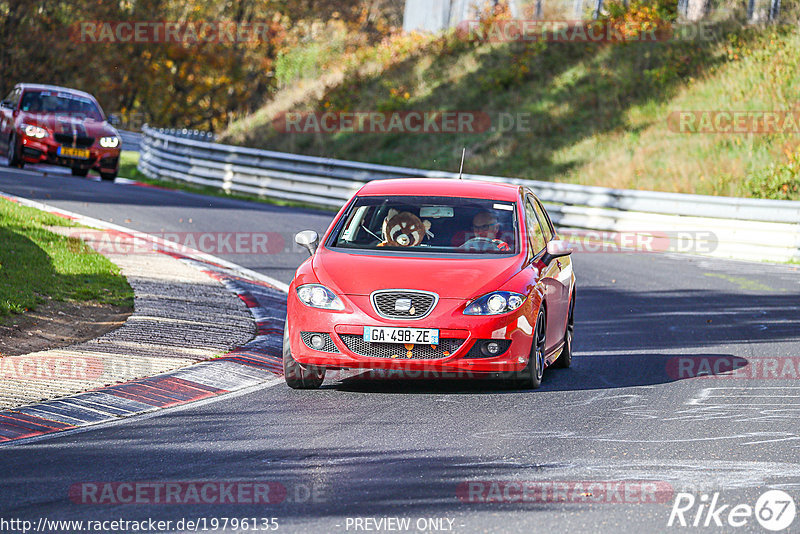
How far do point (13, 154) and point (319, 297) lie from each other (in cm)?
2013

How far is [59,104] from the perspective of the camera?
27359 mm

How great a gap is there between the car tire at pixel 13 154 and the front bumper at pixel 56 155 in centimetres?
19

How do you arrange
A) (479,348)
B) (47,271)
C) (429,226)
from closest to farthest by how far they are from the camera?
(479,348) → (429,226) → (47,271)

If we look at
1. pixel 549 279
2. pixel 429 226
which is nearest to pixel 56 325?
pixel 429 226

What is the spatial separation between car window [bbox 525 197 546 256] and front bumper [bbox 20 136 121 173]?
18.3 meters

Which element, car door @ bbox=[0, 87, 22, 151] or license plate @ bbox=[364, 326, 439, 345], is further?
car door @ bbox=[0, 87, 22, 151]

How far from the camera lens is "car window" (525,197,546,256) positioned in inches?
382

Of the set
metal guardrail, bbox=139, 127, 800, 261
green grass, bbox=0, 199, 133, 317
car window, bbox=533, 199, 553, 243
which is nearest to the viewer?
car window, bbox=533, 199, 553, 243

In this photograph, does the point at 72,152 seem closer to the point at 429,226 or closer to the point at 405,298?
the point at 429,226

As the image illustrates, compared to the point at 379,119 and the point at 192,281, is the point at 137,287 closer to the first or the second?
the point at 192,281

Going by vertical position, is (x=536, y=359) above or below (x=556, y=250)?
below

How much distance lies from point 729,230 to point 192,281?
1113 centimetres

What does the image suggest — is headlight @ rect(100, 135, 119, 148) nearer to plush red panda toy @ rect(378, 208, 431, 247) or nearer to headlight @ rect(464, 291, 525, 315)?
plush red panda toy @ rect(378, 208, 431, 247)

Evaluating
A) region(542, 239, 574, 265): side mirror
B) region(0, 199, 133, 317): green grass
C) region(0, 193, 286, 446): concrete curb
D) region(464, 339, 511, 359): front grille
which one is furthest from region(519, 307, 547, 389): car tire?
region(0, 199, 133, 317): green grass
